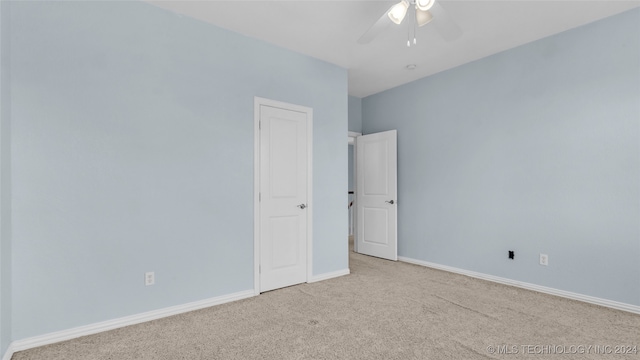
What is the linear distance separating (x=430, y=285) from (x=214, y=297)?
2321mm

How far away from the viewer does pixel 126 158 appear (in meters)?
2.55

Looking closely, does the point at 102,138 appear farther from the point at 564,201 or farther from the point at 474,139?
the point at 564,201

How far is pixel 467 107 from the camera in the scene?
4031 mm

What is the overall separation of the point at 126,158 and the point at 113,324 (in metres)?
1.31

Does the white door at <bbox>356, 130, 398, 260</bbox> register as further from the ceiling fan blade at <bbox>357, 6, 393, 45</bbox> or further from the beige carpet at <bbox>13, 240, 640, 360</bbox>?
the ceiling fan blade at <bbox>357, 6, 393, 45</bbox>

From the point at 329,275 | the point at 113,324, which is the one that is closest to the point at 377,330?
the point at 329,275

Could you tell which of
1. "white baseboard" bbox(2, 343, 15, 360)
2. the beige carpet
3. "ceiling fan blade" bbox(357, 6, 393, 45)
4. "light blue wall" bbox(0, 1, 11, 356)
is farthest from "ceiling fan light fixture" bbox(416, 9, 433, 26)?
→ "white baseboard" bbox(2, 343, 15, 360)

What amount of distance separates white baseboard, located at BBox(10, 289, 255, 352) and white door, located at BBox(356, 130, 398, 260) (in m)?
2.47

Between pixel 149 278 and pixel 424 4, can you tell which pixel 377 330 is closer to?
pixel 149 278

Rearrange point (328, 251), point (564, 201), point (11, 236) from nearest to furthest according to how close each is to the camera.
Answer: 1. point (11, 236)
2. point (564, 201)
3. point (328, 251)

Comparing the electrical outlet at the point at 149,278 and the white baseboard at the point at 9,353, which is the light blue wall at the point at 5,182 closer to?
the white baseboard at the point at 9,353

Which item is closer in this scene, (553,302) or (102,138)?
(102,138)

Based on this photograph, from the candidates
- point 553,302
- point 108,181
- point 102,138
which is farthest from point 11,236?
point 553,302

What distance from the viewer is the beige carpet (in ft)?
6.89
